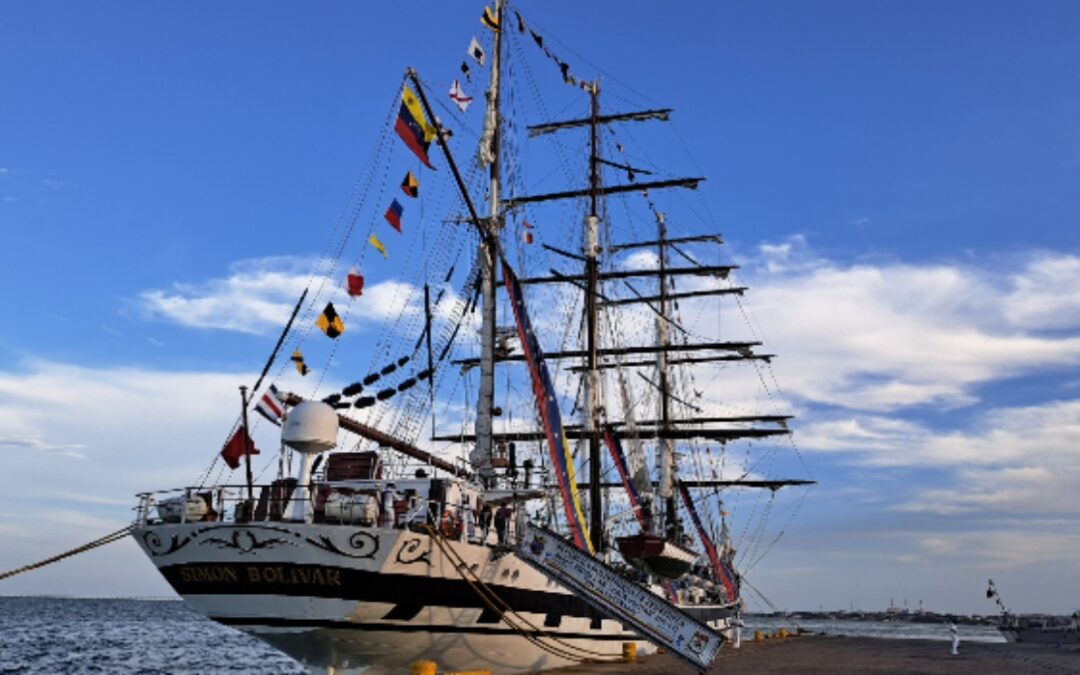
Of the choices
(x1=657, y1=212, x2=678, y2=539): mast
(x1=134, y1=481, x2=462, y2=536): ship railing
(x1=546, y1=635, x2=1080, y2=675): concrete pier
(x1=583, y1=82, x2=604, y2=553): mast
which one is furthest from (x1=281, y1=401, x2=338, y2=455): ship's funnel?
(x1=657, y1=212, x2=678, y2=539): mast

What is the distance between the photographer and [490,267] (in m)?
31.0

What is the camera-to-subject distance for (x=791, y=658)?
29.3 metres

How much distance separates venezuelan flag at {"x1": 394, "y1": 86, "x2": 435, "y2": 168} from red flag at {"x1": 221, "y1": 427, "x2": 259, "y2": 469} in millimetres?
8400

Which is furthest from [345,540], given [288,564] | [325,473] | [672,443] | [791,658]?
[672,443]

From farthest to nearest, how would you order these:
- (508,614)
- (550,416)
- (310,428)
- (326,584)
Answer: (550,416), (508,614), (310,428), (326,584)

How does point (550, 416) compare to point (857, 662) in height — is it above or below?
above

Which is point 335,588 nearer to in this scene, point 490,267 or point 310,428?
point 310,428

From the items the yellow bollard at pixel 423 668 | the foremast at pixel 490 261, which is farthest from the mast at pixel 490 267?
the yellow bollard at pixel 423 668

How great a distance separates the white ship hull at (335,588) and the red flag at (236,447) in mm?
2318

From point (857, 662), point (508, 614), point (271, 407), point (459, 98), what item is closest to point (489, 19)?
point (459, 98)

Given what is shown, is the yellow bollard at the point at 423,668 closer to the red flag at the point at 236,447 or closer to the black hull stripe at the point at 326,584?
the black hull stripe at the point at 326,584

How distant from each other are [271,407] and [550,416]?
936 centimetres

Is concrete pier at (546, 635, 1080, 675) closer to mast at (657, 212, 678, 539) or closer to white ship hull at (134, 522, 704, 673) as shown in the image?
white ship hull at (134, 522, 704, 673)

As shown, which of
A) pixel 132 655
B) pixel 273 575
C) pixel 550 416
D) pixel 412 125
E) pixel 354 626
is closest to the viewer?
pixel 273 575
